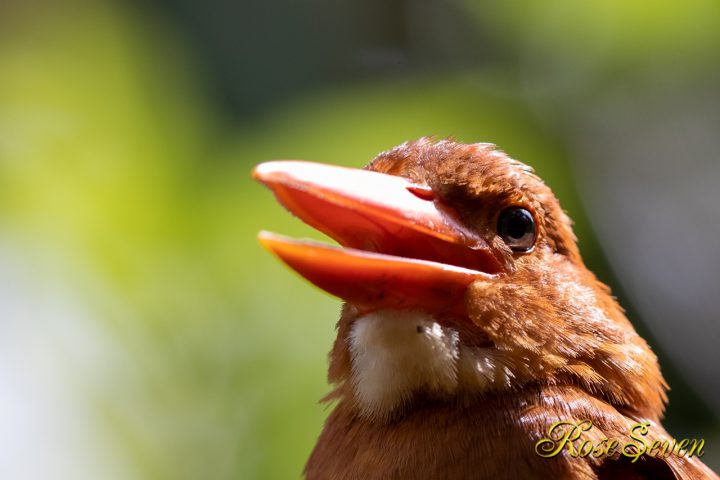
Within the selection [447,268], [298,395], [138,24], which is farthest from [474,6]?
[447,268]

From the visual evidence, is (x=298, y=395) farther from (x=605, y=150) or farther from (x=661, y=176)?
(x=661, y=176)

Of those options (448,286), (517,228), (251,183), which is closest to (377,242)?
(448,286)

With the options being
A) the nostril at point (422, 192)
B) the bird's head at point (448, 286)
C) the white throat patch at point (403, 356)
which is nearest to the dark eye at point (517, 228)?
the bird's head at point (448, 286)

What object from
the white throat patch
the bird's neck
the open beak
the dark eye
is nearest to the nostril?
the open beak

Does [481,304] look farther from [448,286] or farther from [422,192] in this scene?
[422,192]

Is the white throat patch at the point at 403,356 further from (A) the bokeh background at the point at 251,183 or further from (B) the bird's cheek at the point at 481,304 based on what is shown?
(A) the bokeh background at the point at 251,183
